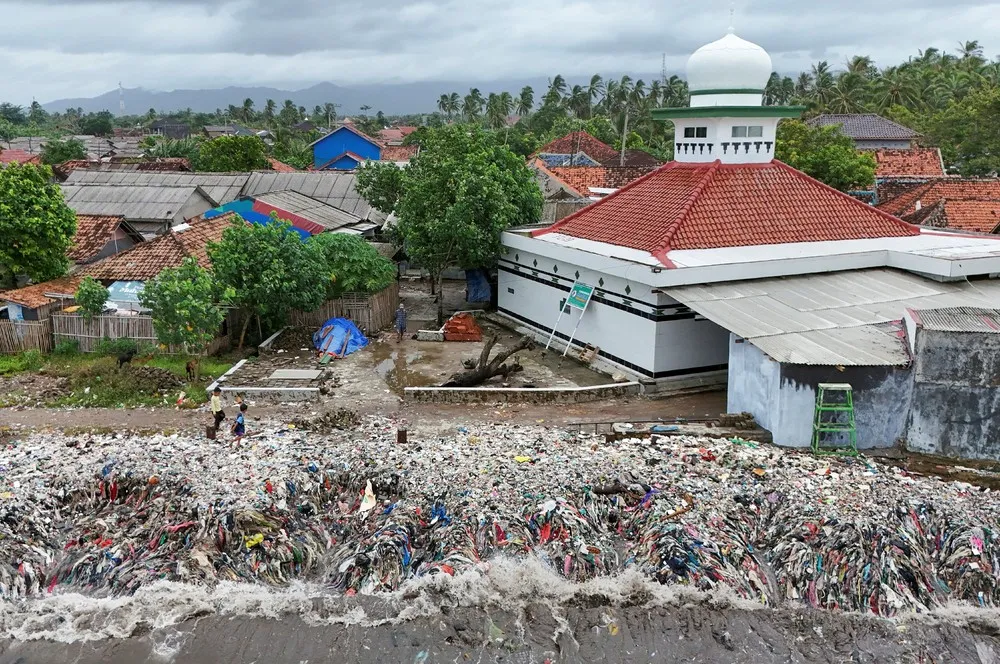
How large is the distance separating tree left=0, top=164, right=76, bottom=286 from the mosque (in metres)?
12.1

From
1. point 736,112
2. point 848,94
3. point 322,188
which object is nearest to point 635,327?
point 736,112

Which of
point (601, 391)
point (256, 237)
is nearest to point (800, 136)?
point (601, 391)

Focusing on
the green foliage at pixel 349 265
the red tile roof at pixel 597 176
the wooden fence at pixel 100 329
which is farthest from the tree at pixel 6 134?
the green foliage at pixel 349 265

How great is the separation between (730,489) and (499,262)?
1266 centimetres

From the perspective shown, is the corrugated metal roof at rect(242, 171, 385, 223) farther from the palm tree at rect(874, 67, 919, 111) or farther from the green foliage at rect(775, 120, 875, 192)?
the palm tree at rect(874, 67, 919, 111)

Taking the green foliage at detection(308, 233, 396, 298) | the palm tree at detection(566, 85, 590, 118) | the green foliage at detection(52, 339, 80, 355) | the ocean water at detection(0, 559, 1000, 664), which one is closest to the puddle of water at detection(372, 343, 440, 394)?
the green foliage at detection(308, 233, 396, 298)

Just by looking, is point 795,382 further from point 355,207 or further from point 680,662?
point 355,207

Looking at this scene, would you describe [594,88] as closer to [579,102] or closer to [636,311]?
[579,102]

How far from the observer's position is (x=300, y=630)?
10414 mm

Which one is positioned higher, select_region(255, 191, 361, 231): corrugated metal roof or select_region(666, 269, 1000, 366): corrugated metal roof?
select_region(255, 191, 361, 231): corrugated metal roof

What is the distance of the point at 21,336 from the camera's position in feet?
64.1

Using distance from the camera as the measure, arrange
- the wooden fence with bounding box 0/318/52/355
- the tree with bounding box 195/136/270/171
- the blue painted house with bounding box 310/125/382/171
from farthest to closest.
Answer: the blue painted house with bounding box 310/125/382/171
the tree with bounding box 195/136/270/171
the wooden fence with bounding box 0/318/52/355

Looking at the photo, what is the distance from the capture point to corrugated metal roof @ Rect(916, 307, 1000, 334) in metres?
13.9

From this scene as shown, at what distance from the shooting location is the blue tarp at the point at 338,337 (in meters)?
20.3
